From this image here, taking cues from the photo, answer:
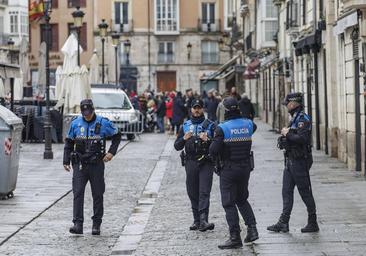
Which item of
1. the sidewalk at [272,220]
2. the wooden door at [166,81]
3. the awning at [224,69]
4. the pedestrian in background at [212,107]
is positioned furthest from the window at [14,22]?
the sidewalk at [272,220]

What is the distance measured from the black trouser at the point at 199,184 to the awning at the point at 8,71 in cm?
986

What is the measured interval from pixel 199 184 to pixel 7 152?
437 cm

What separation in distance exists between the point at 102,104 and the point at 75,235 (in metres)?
25.8

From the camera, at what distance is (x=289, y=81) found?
130 ft

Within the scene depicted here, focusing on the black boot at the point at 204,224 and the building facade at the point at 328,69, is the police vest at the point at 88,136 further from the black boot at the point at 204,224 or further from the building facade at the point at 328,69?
the building facade at the point at 328,69

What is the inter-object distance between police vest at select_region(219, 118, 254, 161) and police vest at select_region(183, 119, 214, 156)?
4.52 feet

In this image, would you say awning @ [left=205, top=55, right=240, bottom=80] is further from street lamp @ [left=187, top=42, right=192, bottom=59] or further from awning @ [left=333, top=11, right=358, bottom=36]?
awning @ [left=333, top=11, right=358, bottom=36]

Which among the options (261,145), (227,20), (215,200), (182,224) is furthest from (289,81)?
(227,20)

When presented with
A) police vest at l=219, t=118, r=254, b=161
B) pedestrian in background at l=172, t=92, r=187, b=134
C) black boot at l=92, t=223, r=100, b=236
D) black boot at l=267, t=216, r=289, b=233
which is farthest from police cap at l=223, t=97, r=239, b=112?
pedestrian in background at l=172, t=92, r=187, b=134

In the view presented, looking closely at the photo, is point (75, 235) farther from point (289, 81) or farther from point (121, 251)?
point (289, 81)

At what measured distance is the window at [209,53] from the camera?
274 ft

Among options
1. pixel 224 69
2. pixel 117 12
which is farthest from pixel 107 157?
pixel 117 12

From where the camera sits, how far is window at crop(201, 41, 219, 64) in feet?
274

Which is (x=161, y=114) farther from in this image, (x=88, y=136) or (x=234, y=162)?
(x=234, y=162)
